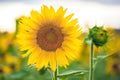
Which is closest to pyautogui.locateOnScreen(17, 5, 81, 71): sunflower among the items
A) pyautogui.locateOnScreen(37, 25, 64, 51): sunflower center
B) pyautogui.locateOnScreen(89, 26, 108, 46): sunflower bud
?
pyautogui.locateOnScreen(37, 25, 64, 51): sunflower center

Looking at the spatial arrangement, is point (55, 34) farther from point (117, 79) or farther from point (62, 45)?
point (117, 79)

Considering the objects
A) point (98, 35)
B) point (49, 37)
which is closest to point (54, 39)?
point (49, 37)

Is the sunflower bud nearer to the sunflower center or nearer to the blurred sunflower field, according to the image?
the blurred sunflower field

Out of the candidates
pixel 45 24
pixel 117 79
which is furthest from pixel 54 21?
pixel 117 79

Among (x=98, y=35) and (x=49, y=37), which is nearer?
(x=49, y=37)

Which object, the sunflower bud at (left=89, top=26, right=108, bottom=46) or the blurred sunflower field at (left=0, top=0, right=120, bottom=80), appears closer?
the blurred sunflower field at (left=0, top=0, right=120, bottom=80)

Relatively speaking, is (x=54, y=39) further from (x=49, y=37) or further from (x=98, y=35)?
(x=98, y=35)

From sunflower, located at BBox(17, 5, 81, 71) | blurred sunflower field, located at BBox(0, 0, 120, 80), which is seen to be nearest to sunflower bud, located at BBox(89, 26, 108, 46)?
blurred sunflower field, located at BBox(0, 0, 120, 80)
